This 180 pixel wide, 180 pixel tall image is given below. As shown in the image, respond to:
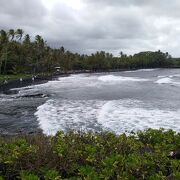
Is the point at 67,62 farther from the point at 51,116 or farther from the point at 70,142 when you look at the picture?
the point at 70,142

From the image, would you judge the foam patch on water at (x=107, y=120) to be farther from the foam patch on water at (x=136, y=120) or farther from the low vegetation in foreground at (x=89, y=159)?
the low vegetation in foreground at (x=89, y=159)

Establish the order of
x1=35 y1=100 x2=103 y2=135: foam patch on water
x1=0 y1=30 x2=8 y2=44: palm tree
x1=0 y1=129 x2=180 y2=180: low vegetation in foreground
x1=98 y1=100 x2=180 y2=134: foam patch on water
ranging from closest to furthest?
x1=0 y1=129 x2=180 y2=180: low vegetation in foreground
x1=98 y1=100 x2=180 y2=134: foam patch on water
x1=35 y1=100 x2=103 y2=135: foam patch on water
x1=0 y1=30 x2=8 y2=44: palm tree

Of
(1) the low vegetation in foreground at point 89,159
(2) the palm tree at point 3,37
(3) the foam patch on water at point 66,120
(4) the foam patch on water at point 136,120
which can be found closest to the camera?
(1) the low vegetation in foreground at point 89,159

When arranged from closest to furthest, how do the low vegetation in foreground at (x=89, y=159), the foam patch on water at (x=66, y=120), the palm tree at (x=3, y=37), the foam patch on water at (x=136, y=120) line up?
the low vegetation in foreground at (x=89, y=159) → the foam patch on water at (x=136, y=120) → the foam patch on water at (x=66, y=120) → the palm tree at (x=3, y=37)

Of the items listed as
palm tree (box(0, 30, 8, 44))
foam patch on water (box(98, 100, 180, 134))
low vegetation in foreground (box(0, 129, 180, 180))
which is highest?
palm tree (box(0, 30, 8, 44))

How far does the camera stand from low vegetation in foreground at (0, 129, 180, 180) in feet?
19.4

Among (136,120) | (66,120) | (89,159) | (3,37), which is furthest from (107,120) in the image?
(3,37)

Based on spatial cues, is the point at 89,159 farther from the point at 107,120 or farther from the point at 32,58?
the point at 32,58

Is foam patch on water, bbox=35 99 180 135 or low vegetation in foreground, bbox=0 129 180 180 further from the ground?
low vegetation in foreground, bbox=0 129 180 180

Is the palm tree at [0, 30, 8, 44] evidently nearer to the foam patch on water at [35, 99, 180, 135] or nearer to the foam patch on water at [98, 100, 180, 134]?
the foam patch on water at [35, 99, 180, 135]

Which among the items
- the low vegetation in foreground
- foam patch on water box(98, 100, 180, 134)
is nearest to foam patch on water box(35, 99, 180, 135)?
foam patch on water box(98, 100, 180, 134)

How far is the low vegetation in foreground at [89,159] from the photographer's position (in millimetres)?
5906

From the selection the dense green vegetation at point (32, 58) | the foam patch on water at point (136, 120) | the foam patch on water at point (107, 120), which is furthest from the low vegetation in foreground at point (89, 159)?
the dense green vegetation at point (32, 58)

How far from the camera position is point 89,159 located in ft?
21.5
